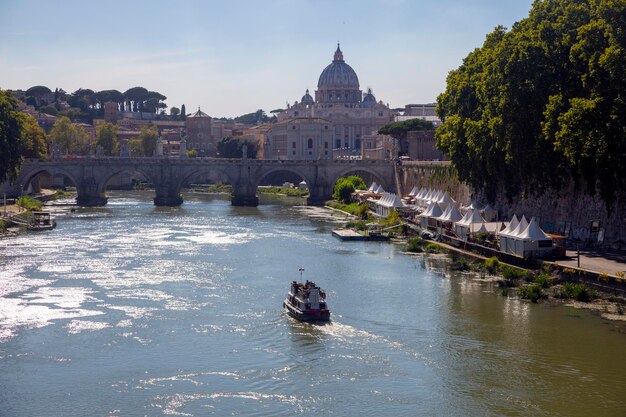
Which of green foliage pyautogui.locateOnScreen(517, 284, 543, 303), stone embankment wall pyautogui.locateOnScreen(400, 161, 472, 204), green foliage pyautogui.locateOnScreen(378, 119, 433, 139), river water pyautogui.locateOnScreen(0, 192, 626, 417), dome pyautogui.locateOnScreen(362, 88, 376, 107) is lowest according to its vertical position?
river water pyautogui.locateOnScreen(0, 192, 626, 417)

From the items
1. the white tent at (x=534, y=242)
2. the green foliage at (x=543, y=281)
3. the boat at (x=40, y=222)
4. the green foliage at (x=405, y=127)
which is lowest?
the green foliage at (x=543, y=281)

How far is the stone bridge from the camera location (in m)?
79.5

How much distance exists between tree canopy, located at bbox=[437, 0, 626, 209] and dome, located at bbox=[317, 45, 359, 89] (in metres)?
118

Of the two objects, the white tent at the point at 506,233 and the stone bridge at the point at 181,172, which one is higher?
the stone bridge at the point at 181,172

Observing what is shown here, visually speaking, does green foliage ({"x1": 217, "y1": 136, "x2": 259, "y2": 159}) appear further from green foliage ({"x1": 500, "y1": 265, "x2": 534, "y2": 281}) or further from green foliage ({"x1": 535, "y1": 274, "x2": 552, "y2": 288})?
green foliage ({"x1": 535, "y1": 274, "x2": 552, "y2": 288})

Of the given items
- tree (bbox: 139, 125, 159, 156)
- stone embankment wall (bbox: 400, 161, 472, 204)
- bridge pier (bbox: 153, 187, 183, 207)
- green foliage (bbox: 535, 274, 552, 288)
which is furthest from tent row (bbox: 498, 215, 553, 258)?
tree (bbox: 139, 125, 159, 156)

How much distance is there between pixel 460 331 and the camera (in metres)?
29.9

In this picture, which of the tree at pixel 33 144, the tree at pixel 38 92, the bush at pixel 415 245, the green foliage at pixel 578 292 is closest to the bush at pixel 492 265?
the green foliage at pixel 578 292

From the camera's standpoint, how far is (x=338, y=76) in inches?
6762

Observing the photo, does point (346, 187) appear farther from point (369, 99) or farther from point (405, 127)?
point (369, 99)

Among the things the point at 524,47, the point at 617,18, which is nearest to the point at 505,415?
the point at 617,18

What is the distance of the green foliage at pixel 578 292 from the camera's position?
3312 centimetres

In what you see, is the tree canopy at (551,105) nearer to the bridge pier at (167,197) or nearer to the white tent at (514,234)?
the white tent at (514,234)

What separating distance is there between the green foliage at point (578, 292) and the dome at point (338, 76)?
455 ft
